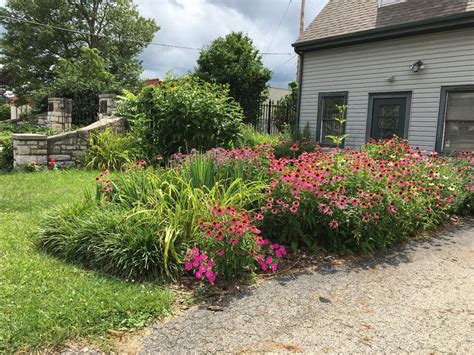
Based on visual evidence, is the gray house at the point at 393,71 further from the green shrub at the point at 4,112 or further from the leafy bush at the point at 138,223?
the green shrub at the point at 4,112

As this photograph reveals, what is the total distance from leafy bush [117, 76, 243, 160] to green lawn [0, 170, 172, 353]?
4.06 metres

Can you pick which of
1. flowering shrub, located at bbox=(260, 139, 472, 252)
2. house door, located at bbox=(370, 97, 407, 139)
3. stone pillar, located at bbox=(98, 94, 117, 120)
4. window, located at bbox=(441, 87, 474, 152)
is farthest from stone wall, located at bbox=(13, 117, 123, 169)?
window, located at bbox=(441, 87, 474, 152)

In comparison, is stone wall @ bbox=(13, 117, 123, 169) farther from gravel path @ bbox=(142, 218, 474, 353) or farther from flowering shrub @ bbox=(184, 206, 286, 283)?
gravel path @ bbox=(142, 218, 474, 353)

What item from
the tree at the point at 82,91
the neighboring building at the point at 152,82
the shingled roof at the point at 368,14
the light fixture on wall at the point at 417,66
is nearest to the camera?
the shingled roof at the point at 368,14

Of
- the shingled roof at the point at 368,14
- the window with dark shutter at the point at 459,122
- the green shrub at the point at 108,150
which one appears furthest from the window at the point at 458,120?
the green shrub at the point at 108,150

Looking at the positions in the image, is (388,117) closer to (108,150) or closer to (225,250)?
(108,150)

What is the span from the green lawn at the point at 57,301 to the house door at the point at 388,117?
7423mm

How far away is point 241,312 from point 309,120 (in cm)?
840

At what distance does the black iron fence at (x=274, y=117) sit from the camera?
14.8m

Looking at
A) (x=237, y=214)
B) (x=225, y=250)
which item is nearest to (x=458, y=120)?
(x=237, y=214)

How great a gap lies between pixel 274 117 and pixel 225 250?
12484 millimetres

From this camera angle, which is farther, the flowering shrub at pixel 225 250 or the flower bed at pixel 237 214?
the flower bed at pixel 237 214

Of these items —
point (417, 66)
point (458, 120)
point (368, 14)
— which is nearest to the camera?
point (458, 120)

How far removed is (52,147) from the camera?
342 inches
